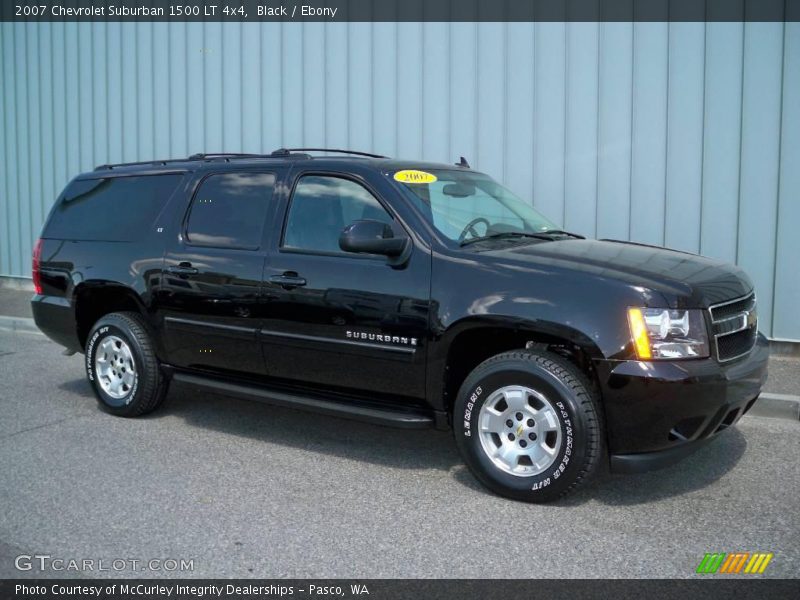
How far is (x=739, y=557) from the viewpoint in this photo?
3.88 metres

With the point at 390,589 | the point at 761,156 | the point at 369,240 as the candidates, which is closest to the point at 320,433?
the point at 369,240

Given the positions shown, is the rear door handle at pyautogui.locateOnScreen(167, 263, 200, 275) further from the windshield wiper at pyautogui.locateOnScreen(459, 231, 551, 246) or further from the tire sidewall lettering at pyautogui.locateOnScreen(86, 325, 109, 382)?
the windshield wiper at pyautogui.locateOnScreen(459, 231, 551, 246)

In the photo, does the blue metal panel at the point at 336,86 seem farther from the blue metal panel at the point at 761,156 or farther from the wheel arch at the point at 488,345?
the wheel arch at the point at 488,345

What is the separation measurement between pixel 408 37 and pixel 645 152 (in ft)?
9.84

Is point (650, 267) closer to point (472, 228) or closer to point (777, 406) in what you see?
point (472, 228)

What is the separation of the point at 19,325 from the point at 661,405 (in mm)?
8658

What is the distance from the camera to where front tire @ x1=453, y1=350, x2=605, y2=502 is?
4.36 metres

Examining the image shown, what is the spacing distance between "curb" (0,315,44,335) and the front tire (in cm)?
742

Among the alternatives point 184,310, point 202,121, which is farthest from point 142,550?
point 202,121

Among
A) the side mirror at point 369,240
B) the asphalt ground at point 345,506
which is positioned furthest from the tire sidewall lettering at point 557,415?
the side mirror at point 369,240

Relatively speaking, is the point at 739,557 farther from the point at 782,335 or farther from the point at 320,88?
the point at 320,88

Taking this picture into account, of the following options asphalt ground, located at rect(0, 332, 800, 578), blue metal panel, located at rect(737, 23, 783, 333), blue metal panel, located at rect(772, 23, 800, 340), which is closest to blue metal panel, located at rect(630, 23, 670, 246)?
blue metal panel, located at rect(737, 23, 783, 333)
